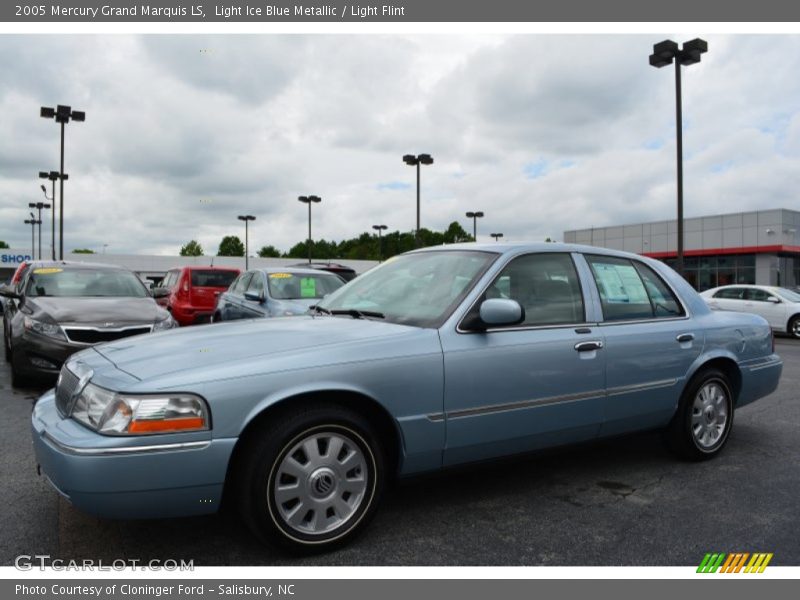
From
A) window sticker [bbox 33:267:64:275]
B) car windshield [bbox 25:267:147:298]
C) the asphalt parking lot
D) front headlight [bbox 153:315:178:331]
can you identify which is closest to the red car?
car windshield [bbox 25:267:147:298]

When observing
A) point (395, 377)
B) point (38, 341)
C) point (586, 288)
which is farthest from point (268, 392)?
point (38, 341)

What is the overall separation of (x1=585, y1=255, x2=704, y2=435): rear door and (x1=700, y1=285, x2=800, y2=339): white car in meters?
12.8

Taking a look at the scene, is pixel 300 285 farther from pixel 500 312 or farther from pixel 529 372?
pixel 500 312

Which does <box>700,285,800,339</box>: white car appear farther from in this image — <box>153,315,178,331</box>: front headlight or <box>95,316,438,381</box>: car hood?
<box>95,316,438,381</box>: car hood

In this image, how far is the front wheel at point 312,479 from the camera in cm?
283

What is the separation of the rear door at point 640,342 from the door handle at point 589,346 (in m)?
0.08

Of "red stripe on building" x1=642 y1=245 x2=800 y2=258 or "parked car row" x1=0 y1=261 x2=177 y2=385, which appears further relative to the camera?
"red stripe on building" x1=642 y1=245 x2=800 y2=258

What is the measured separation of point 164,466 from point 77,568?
27.7 inches

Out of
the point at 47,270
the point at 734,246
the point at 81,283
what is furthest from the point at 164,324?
the point at 734,246

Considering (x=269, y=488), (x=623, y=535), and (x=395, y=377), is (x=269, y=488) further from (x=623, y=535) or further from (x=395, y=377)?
(x=623, y=535)

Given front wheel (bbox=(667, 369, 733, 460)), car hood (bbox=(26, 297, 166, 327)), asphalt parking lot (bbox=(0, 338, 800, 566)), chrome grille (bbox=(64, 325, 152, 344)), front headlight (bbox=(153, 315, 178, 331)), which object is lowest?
asphalt parking lot (bbox=(0, 338, 800, 566))

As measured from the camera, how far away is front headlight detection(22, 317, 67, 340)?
6.88 m

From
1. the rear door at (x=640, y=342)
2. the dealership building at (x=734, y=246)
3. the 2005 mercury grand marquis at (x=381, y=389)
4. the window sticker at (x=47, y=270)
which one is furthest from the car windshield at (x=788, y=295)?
the dealership building at (x=734, y=246)

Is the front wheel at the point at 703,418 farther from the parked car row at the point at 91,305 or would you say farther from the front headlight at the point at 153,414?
the parked car row at the point at 91,305
